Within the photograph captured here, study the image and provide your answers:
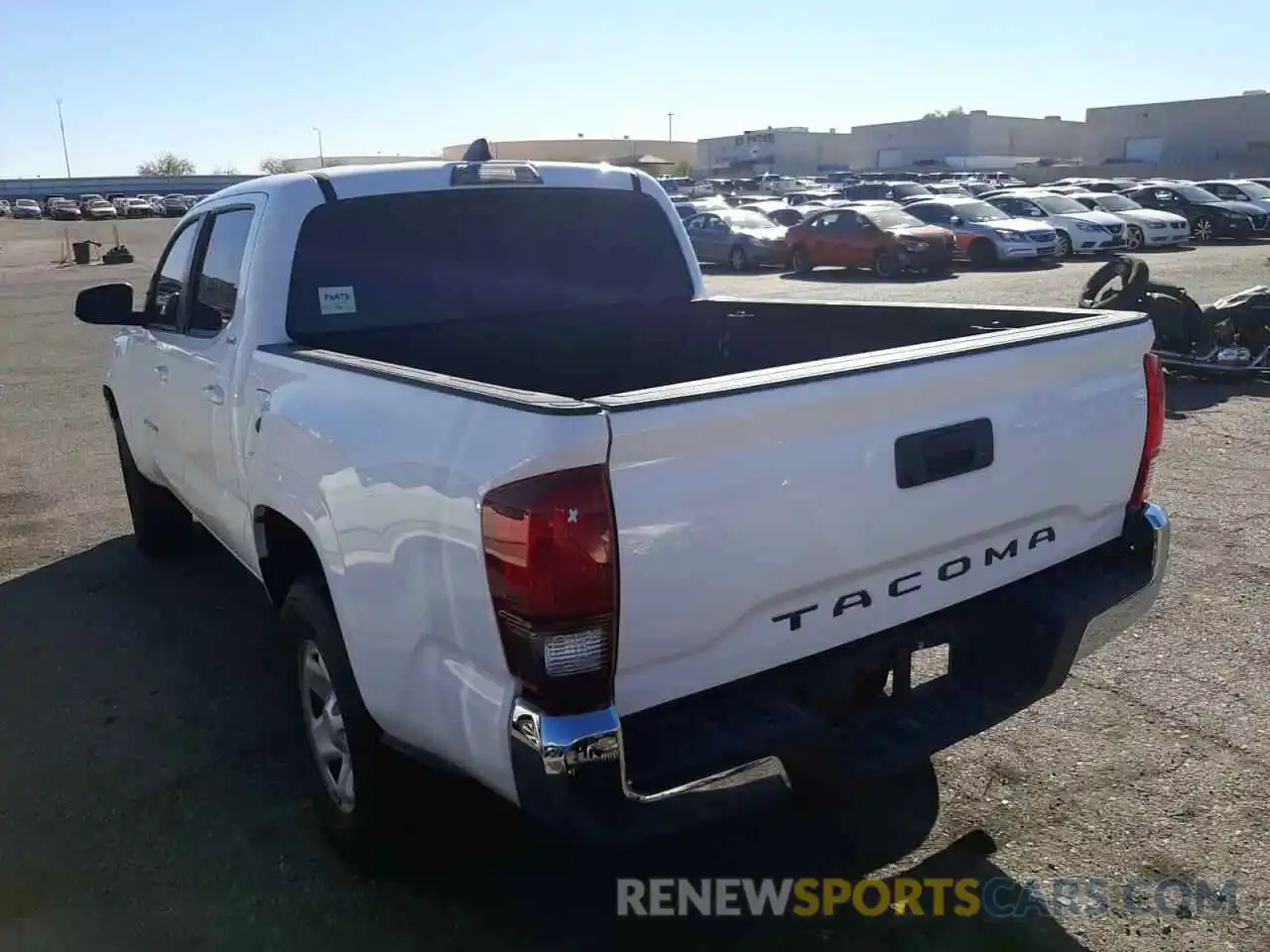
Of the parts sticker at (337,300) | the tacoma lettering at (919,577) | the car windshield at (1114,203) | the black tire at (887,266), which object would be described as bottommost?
the black tire at (887,266)

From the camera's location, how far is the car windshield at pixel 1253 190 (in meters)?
31.1

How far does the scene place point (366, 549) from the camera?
9.23ft

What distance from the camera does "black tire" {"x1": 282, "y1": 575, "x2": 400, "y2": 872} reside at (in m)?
3.01

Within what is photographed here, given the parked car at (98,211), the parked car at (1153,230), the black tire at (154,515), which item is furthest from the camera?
the parked car at (98,211)

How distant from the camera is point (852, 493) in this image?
262cm

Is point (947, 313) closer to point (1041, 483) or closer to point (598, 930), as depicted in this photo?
point (1041, 483)

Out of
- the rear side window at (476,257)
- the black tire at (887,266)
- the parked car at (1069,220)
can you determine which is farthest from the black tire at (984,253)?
the rear side window at (476,257)

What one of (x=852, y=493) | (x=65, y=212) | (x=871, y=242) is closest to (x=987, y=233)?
(x=871, y=242)

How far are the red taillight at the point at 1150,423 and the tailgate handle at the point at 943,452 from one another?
2.65 ft

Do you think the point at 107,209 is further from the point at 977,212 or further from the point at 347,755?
the point at 347,755

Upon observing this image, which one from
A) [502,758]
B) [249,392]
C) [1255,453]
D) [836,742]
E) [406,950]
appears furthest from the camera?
[1255,453]

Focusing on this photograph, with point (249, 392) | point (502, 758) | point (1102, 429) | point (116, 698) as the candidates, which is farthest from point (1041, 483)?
point (116, 698)

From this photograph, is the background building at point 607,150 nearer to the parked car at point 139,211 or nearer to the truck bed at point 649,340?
the parked car at point 139,211

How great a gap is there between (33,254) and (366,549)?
47.1 m
